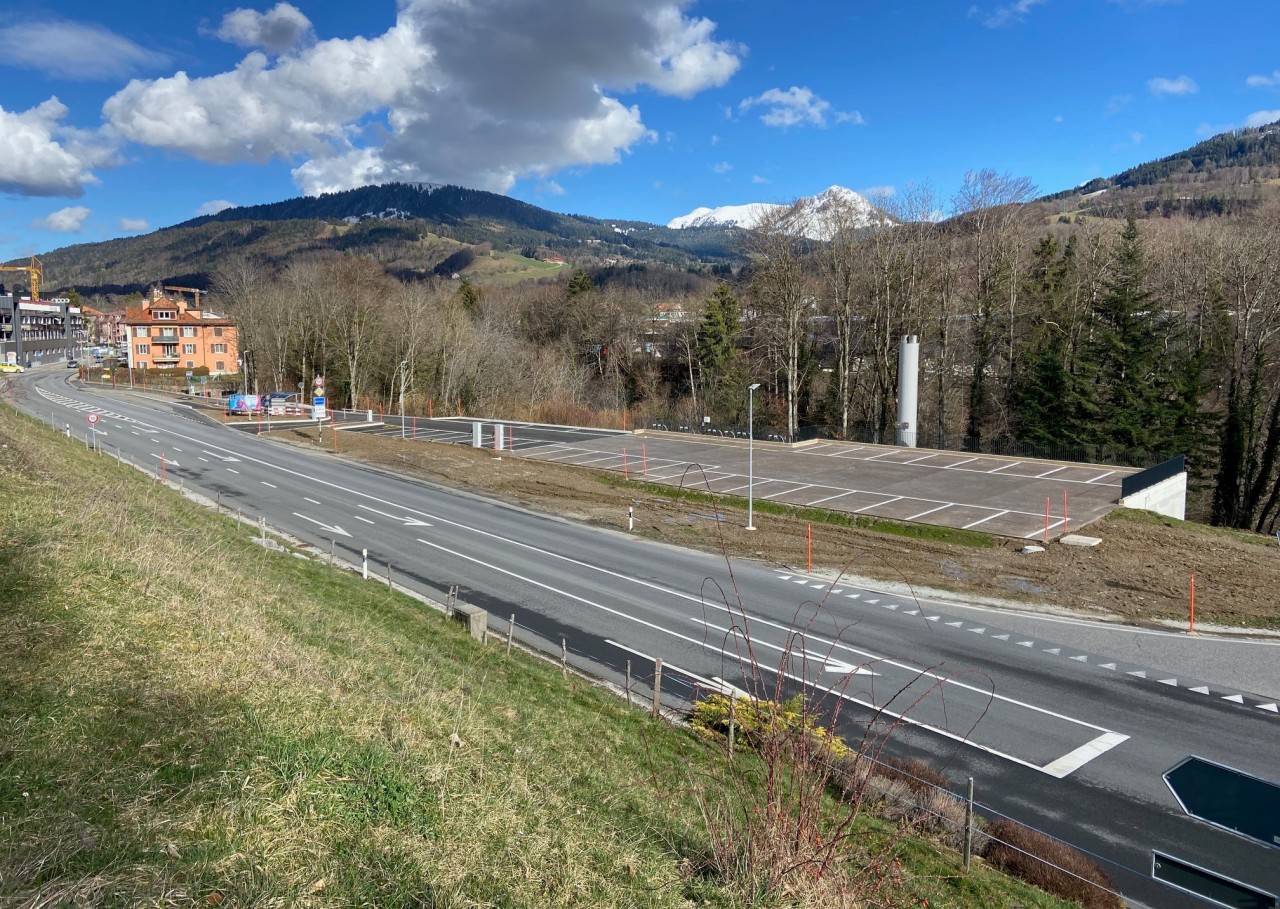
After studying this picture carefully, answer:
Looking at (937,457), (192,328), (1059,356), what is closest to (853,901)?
(937,457)

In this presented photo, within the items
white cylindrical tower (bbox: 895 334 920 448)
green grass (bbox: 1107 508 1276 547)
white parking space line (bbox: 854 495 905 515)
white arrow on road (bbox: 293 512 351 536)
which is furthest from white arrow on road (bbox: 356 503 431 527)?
white cylindrical tower (bbox: 895 334 920 448)

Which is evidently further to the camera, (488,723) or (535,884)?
(488,723)

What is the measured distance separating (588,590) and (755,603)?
4.40m

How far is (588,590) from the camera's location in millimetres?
20016

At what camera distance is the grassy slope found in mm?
4461

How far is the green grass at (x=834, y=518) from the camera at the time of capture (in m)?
25.2

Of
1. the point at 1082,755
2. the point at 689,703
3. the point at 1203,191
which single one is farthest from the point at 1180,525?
the point at 1203,191

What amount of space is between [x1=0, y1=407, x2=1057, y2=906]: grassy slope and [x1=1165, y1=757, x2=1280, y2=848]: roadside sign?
222 centimetres

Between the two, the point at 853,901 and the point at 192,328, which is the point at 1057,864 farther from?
the point at 192,328

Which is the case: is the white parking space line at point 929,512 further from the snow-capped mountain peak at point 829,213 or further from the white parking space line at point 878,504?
the snow-capped mountain peak at point 829,213

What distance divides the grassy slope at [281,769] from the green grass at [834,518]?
13.9m

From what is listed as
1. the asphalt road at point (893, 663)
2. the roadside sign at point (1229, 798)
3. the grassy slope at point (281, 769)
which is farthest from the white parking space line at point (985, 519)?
the grassy slope at point (281, 769)

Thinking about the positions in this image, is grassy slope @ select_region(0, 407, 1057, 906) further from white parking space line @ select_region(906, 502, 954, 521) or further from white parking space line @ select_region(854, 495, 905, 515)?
white parking space line @ select_region(854, 495, 905, 515)

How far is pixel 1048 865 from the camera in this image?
321 inches
